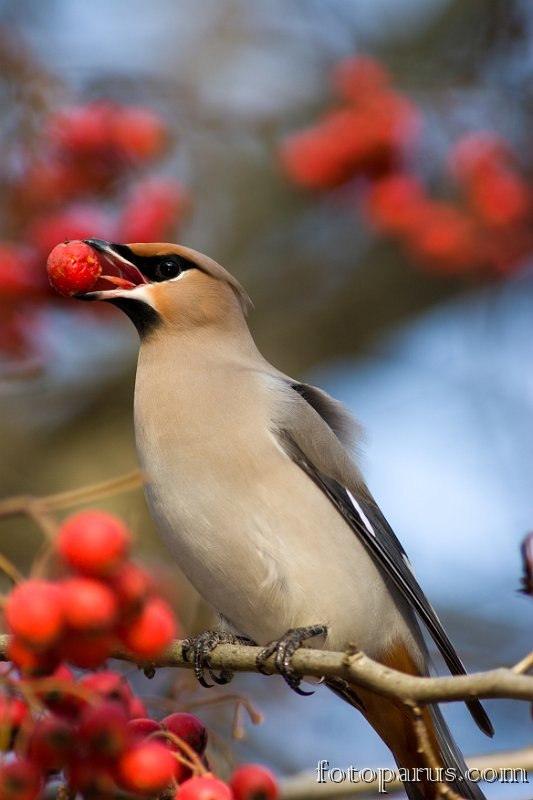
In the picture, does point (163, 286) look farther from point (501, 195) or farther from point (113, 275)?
point (501, 195)

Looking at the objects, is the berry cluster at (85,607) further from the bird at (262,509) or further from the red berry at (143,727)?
the bird at (262,509)

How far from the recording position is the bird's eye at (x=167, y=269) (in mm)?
4129

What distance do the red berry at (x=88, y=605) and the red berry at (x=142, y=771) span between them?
28cm

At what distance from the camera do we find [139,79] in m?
5.03

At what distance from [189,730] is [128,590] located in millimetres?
688

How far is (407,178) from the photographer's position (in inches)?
221

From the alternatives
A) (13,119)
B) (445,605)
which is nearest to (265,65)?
(13,119)

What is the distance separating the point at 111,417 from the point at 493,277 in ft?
6.78

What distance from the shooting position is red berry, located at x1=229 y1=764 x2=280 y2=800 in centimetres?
252

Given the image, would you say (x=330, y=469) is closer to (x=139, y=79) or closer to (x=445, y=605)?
(x=139, y=79)

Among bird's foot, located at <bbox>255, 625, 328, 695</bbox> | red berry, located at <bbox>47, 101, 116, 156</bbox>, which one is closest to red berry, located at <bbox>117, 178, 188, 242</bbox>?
red berry, located at <bbox>47, 101, 116, 156</bbox>

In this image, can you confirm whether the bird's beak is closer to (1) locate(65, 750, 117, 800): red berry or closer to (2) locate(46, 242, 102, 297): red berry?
Answer: (2) locate(46, 242, 102, 297): red berry

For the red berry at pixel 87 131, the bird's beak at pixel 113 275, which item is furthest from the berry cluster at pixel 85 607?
the red berry at pixel 87 131

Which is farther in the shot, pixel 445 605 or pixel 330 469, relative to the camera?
pixel 445 605
